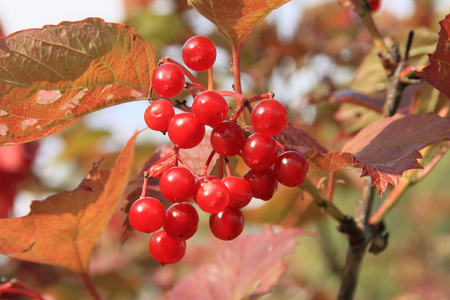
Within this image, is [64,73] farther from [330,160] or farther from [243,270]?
[243,270]

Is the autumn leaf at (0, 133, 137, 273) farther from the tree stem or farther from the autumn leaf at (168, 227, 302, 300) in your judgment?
the tree stem

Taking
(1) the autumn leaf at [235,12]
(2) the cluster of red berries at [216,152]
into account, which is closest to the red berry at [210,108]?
(2) the cluster of red berries at [216,152]

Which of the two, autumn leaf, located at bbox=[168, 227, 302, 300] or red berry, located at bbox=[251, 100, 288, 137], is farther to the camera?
autumn leaf, located at bbox=[168, 227, 302, 300]

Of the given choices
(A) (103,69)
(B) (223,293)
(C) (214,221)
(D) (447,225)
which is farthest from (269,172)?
(D) (447,225)

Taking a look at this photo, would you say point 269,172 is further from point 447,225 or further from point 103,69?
point 447,225

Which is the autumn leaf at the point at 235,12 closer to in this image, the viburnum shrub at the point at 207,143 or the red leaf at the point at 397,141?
the viburnum shrub at the point at 207,143

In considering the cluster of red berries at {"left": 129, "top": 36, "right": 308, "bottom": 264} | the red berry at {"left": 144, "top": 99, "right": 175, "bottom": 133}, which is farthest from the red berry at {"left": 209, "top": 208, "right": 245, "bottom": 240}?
the red berry at {"left": 144, "top": 99, "right": 175, "bottom": 133}
